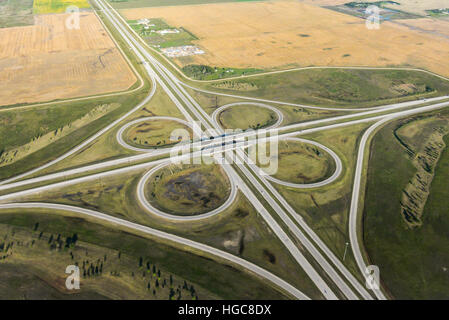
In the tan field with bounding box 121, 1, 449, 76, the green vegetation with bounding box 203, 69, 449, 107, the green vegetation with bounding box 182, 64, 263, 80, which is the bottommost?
the green vegetation with bounding box 203, 69, 449, 107

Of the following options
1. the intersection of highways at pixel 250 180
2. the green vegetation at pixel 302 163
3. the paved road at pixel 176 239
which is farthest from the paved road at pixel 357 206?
the paved road at pixel 176 239

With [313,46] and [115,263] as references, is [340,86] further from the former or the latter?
[115,263]

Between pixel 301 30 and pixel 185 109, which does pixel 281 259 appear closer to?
pixel 185 109

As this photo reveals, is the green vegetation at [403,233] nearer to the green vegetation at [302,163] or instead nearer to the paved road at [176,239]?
the green vegetation at [302,163]

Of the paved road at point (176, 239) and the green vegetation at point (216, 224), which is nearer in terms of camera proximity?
the paved road at point (176, 239)

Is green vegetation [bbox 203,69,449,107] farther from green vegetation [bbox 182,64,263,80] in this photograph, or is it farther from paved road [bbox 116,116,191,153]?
paved road [bbox 116,116,191,153]

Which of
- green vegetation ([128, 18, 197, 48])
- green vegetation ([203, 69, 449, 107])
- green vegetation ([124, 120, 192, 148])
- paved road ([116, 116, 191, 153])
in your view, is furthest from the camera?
green vegetation ([128, 18, 197, 48])

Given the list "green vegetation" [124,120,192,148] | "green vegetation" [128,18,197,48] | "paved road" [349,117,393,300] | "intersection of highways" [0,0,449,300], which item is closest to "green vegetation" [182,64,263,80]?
"intersection of highways" [0,0,449,300]
